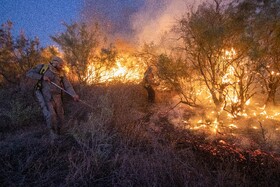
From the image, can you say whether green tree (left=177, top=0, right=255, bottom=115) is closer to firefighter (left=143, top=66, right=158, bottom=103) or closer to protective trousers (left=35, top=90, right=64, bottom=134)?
firefighter (left=143, top=66, right=158, bottom=103)

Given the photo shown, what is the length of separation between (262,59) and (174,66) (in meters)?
2.93

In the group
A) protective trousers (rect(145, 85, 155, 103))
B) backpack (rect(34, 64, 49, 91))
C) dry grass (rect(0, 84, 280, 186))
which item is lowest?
dry grass (rect(0, 84, 280, 186))

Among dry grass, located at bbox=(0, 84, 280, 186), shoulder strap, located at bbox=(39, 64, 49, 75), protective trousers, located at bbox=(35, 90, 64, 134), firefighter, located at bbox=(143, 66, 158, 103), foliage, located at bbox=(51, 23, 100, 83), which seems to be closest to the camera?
dry grass, located at bbox=(0, 84, 280, 186)

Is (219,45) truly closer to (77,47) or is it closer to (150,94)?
(150,94)

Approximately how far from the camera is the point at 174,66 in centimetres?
757

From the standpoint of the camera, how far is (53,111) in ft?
17.2

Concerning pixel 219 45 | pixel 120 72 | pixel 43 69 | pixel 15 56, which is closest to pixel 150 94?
pixel 120 72

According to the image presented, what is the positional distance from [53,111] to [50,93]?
0.48 metres

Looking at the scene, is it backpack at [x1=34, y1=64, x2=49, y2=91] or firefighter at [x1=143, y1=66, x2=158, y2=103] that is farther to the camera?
firefighter at [x1=143, y1=66, x2=158, y2=103]

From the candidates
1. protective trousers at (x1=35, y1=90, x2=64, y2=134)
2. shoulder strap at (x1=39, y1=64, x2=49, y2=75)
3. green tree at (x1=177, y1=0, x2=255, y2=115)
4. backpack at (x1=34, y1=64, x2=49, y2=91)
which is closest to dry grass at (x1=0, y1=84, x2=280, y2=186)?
protective trousers at (x1=35, y1=90, x2=64, y2=134)

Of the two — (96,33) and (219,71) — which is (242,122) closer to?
(219,71)

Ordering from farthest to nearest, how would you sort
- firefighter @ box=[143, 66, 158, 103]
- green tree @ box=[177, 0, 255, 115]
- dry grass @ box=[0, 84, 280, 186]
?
firefighter @ box=[143, 66, 158, 103] < green tree @ box=[177, 0, 255, 115] < dry grass @ box=[0, 84, 280, 186]

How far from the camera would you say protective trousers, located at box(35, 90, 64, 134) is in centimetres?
519

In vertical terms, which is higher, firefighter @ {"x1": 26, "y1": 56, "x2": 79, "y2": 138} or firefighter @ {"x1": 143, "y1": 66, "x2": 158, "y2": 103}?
firefighter @ {"x1": 143, "y1": 66, "x2": 158, "y2": 103}
